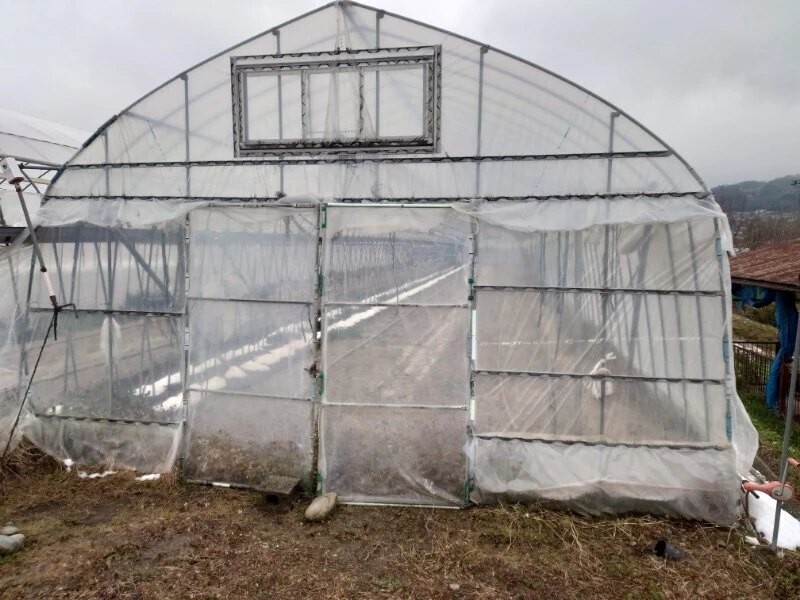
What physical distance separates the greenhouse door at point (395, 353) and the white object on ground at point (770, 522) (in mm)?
2959

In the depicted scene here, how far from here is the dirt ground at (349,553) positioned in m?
3.99

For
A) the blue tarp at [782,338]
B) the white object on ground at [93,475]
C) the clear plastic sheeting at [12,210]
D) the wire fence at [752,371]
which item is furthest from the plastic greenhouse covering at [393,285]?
the wire fence at [752,371]

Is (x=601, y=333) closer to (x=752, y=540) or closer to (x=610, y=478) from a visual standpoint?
(x=610, y=478)

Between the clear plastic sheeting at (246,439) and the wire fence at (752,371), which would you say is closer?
the clear plastic sheeting at (246,439)

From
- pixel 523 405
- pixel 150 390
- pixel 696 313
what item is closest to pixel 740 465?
pixel 696 313

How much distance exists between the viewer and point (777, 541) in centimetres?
461

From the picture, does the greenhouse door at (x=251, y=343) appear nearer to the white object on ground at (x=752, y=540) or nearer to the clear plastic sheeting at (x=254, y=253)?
Answer: the clear plastic sheeting at (x=254, y=253)

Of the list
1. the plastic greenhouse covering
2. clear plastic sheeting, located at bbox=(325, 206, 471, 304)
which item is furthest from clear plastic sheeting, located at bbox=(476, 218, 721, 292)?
clear plastic sheeting, located at bbox=(325, 206, 471, 304)

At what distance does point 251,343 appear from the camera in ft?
18.2

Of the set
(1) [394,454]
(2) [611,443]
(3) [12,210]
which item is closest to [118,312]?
(1) [394,454]

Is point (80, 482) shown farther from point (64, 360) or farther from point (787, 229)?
point (787, 229)

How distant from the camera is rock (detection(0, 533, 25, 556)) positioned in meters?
4.35

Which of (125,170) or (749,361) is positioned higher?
(125,170)

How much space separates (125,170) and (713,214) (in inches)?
254
